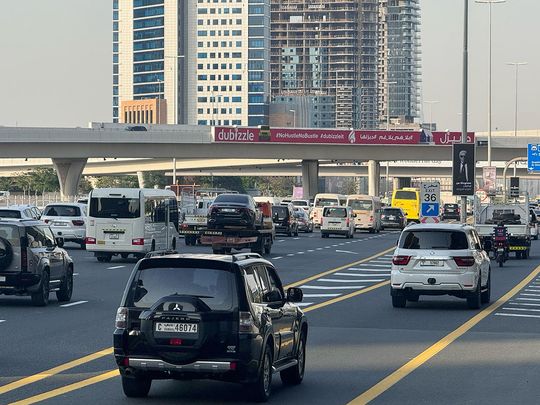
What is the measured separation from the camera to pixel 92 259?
46.8m

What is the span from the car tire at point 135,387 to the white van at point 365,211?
7173cm

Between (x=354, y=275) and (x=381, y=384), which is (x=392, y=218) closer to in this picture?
(x=354, y=275)

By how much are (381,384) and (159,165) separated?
395 feet

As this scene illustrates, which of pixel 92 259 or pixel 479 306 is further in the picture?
pixel 92 259

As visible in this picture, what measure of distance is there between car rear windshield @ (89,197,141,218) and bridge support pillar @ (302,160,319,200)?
2795 inches

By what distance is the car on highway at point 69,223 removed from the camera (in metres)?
53.0

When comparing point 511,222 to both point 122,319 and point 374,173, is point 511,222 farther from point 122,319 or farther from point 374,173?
point 374,173

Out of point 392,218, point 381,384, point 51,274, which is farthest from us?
point 392,218

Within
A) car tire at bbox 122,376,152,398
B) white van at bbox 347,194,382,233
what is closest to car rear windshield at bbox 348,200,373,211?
white van at bbox 347,194,382,233

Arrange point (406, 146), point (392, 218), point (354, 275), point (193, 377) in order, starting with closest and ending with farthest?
point (193, 377) < point (354, 275) < point (392, 218) < point (406, 146)

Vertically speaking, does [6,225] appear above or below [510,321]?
above

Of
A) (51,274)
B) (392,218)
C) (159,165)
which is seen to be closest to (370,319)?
(51,274)

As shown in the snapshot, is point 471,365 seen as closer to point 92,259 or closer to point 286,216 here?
point 92,259

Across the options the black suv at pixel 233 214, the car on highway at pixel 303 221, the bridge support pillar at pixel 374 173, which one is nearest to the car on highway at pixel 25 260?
the black suv at pixel 233 214
